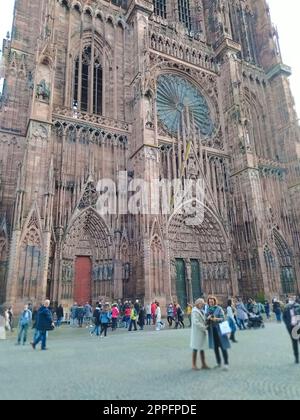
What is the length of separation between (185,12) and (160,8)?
3.11m

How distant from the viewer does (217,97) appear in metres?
28.4

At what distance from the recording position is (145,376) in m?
5.16

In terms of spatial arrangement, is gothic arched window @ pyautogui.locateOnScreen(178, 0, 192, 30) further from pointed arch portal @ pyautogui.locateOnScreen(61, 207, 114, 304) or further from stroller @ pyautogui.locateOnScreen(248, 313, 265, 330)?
stroller @ pyautogui.locateOnScreen(248, 313, 265, 330)

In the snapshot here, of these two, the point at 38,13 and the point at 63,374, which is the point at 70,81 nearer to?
the point at 38,13

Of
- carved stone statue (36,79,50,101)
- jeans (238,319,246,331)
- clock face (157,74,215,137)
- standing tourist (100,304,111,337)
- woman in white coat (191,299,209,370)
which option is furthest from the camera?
clock face (157,74,215,137)

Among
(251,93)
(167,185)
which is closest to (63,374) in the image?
(167,185)

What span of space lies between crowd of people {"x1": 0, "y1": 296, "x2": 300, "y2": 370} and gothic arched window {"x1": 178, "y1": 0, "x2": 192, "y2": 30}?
28.5m

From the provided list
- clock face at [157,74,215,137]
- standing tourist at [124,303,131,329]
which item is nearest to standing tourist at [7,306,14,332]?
standing tourist at [124,303,131,329]

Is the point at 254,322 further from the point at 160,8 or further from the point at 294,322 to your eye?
the point at 160,8

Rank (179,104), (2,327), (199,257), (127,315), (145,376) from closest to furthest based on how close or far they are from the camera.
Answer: (145,376)
(2,327)
(127,315)
(199,257)
(179,104)

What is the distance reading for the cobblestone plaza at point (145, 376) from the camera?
13.6 feet

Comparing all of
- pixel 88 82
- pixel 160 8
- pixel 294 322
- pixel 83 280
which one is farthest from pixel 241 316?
pixel 160 8

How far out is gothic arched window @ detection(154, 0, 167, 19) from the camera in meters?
30.5

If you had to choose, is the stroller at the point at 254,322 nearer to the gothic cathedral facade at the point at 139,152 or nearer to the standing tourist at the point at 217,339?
the gothic cathedral facade at the point at 139,152
